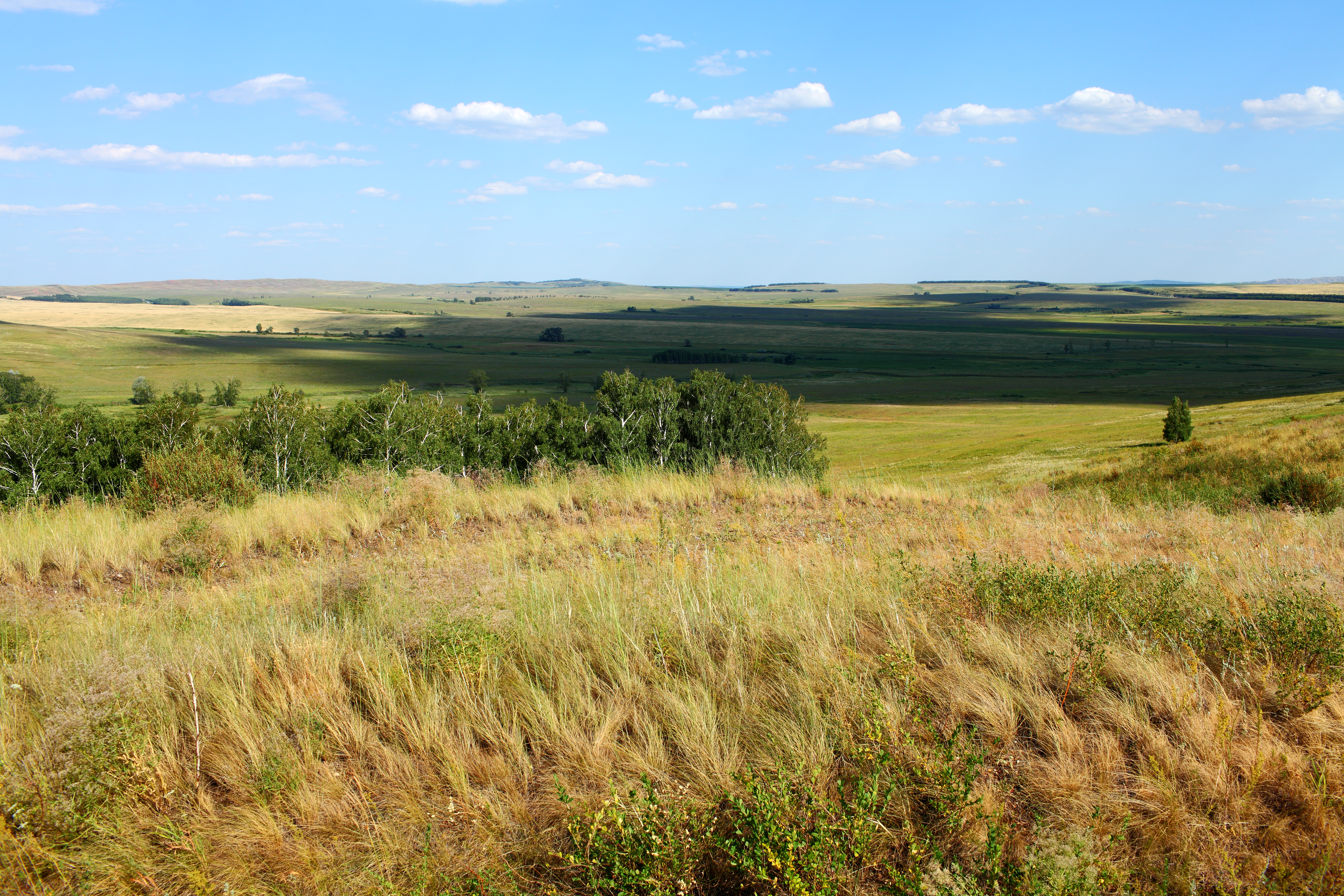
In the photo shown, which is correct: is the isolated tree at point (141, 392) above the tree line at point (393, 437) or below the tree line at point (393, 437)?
below

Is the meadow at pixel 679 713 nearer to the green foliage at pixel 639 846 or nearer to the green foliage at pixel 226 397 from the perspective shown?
the green foliage at pixel 639 846

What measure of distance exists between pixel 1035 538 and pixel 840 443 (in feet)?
178

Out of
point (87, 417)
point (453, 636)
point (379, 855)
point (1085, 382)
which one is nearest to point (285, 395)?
point (87, 417)

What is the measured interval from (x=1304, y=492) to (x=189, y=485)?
16.1 meters

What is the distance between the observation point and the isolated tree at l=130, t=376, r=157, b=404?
249 ft

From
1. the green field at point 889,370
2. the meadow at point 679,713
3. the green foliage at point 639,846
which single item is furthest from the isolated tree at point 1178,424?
the green foliage at point 639,846

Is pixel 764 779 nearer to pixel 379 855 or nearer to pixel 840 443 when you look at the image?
pixel 379 855

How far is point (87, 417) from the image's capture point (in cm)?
1345

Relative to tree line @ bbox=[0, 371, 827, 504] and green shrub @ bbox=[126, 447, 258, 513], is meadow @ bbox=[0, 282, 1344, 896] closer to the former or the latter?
green shrub @ bbox=[126, 447, 258, 513]

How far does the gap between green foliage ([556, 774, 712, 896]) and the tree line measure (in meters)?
9.03

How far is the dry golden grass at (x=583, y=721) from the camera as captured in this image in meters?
2.81

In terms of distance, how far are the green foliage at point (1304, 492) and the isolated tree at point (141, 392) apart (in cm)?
8167

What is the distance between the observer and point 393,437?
15.1 m

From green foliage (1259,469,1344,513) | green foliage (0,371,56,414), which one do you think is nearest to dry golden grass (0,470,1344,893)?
green foliage (1259,469,1344,513)
